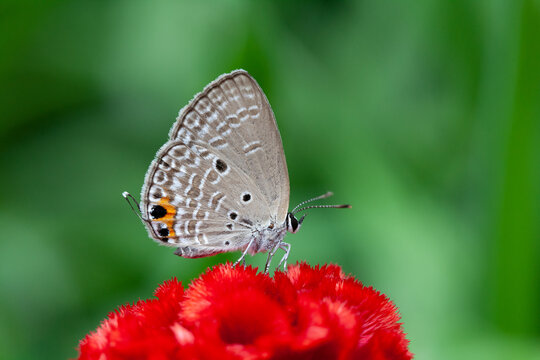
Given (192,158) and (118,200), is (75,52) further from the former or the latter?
(192,158)

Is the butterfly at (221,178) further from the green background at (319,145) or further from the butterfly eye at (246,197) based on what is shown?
the green background at (319,145)

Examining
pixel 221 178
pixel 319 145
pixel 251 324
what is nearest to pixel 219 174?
pixel 221 178

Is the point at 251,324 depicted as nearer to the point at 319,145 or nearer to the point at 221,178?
the point at 221,178

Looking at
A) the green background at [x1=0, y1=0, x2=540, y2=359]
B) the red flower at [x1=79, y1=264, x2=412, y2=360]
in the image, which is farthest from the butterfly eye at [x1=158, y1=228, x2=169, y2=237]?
the green background at [x1=0, y1=0, x2=540, y2=359]

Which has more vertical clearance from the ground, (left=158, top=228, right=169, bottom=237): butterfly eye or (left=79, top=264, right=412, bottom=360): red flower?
(left=158, top=228, right=169, bottom=237): butterfly eye

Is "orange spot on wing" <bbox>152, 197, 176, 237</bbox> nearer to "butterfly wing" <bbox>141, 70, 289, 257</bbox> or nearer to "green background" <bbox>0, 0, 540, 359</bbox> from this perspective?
"butterfly wing" <bbox>141, 70, 289, 257</bbox>

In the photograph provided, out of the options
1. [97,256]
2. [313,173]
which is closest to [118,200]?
[97,256]

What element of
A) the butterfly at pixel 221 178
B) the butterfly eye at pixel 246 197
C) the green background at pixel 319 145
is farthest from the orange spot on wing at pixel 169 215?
the green background at pixel 319 145
